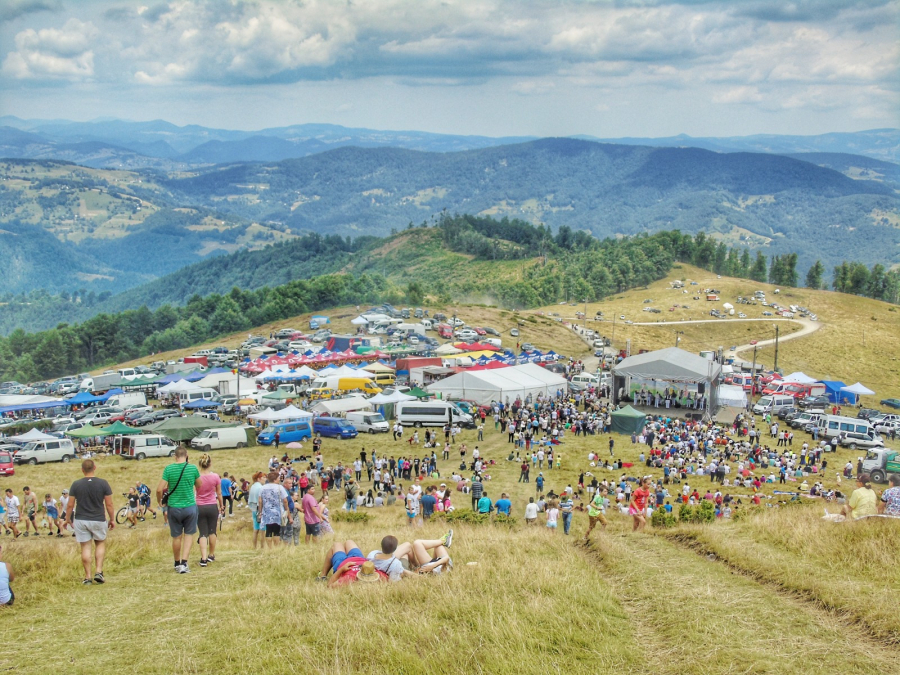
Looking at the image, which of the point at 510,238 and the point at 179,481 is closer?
the point at 179,481


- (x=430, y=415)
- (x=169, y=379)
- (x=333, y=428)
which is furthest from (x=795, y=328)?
(x=333, y=428)

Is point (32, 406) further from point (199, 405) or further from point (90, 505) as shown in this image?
point (90, 505)

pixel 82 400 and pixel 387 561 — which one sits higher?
pixel 387 561

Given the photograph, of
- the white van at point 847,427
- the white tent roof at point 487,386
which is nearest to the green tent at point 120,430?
the white tent roof at point 487,386

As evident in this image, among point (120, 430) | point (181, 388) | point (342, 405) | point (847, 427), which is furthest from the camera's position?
point (181, 388)

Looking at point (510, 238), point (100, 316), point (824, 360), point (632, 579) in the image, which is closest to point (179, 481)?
point (632, 579)

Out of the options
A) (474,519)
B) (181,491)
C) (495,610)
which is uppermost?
(181,491)

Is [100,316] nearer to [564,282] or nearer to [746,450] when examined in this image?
[564,282]
